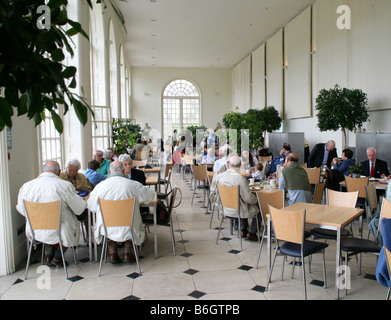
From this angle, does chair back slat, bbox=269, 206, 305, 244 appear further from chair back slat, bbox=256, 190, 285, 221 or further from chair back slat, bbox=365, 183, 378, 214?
chair back slat, bbox=365, 183, 378, 214

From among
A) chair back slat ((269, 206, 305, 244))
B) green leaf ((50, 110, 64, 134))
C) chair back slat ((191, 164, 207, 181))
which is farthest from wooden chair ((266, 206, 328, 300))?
chair back slat ((191, 164, 207, 181))

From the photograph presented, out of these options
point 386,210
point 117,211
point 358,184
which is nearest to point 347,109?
point 358,184

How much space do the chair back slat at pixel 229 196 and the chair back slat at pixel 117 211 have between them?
4.77 feet

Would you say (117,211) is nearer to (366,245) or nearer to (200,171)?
(366,245)

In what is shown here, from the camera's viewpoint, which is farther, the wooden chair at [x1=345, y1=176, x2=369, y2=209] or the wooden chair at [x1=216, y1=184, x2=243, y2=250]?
the wooden chair at [x1=345, y1=176, x2=369, y2=209]

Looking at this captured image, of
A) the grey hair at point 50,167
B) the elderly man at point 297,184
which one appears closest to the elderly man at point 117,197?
the grey hair at point 50,167

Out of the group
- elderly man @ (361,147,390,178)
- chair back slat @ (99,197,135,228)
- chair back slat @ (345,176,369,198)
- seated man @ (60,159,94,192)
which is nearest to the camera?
chair back slat @ (99,197,135,228)

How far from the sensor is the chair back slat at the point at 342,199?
4.12m

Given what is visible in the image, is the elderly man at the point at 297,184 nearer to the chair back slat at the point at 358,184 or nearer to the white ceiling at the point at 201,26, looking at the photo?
the chair back slat at the point at 358,184

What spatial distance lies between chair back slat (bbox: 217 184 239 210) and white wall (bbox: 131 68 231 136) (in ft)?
63.1

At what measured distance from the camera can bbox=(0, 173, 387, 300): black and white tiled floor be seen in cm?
342

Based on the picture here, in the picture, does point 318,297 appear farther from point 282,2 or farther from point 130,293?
point 282,2

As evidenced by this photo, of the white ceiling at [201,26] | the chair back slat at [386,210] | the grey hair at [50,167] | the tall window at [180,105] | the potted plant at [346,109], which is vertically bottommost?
the chair back slat at [386,210]
